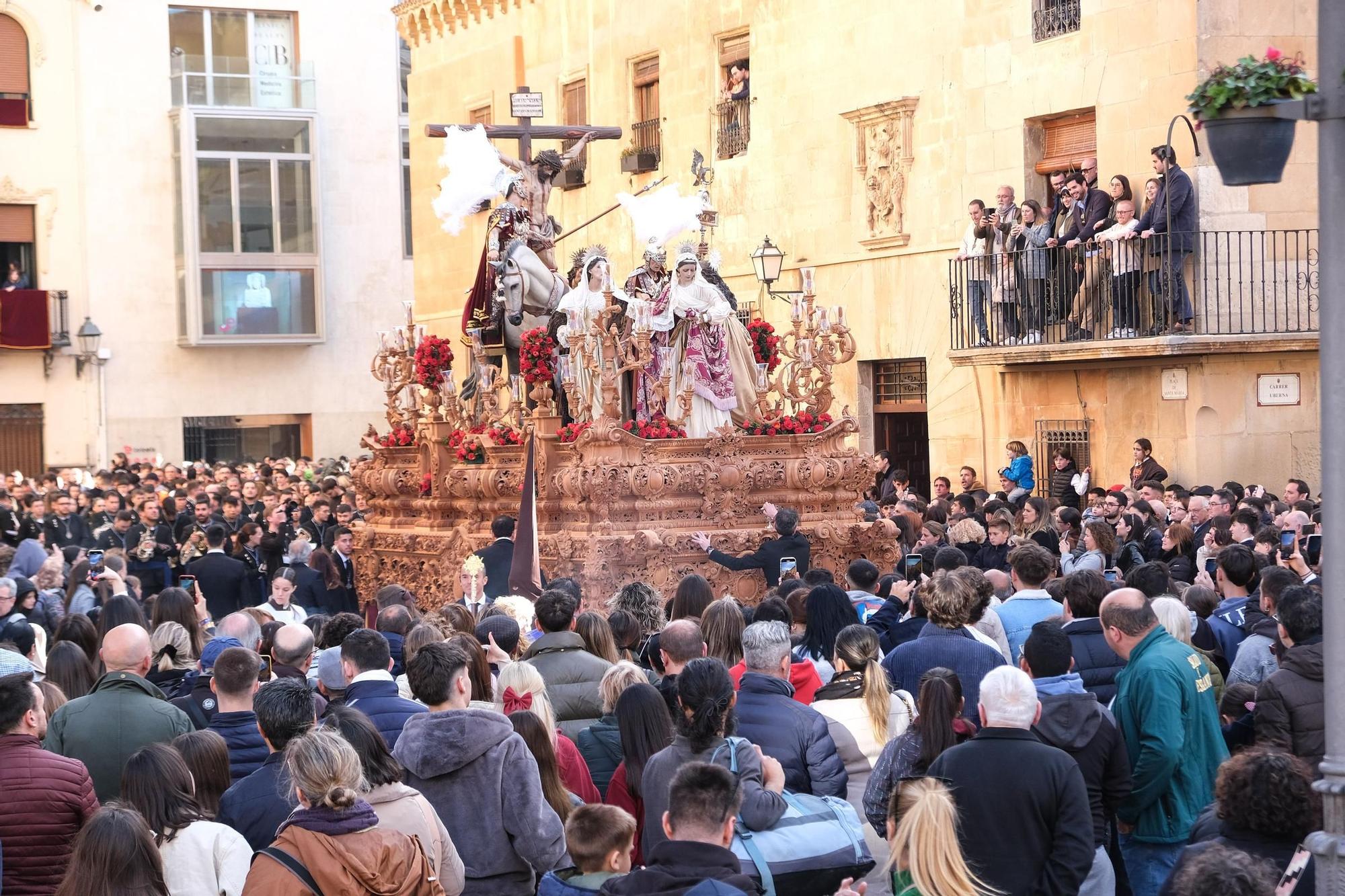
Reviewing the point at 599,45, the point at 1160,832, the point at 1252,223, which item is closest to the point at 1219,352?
the point at 1252,223

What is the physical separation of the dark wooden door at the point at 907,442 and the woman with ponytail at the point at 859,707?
54.6ft

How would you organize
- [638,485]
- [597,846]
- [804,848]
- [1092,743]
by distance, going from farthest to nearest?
[638,485] → [1092,743] → [804,848] → [597,846]

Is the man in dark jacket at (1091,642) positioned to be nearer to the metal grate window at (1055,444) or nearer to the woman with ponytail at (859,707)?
the woman with ponytail at (859,707)

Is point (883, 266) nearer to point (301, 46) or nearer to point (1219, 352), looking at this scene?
point (1219, 352)

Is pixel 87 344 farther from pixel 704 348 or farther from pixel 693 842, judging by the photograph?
pixel 693 842

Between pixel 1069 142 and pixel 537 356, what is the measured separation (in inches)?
312

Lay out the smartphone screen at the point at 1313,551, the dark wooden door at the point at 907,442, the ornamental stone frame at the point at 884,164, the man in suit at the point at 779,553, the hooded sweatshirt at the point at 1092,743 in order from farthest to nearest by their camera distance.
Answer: the dark wooden door at the point at 907,442, the ornamental stone frame at the point at 884,164, the man in suit at the point at 779,553, the smartphone screen at the point at 1313,551, the hooded sweatshirt at the point at 1092,743

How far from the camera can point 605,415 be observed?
14367mm

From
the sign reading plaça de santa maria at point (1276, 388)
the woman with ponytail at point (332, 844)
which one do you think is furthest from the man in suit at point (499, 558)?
the woman with ponytail at point (332, 844)

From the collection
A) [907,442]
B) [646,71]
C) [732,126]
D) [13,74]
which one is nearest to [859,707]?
[907,442]

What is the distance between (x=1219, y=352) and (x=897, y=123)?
611 centimetres

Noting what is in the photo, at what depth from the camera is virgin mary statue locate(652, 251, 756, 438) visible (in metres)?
14.7

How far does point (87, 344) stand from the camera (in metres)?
35.0

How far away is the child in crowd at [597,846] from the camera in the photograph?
4828mm
